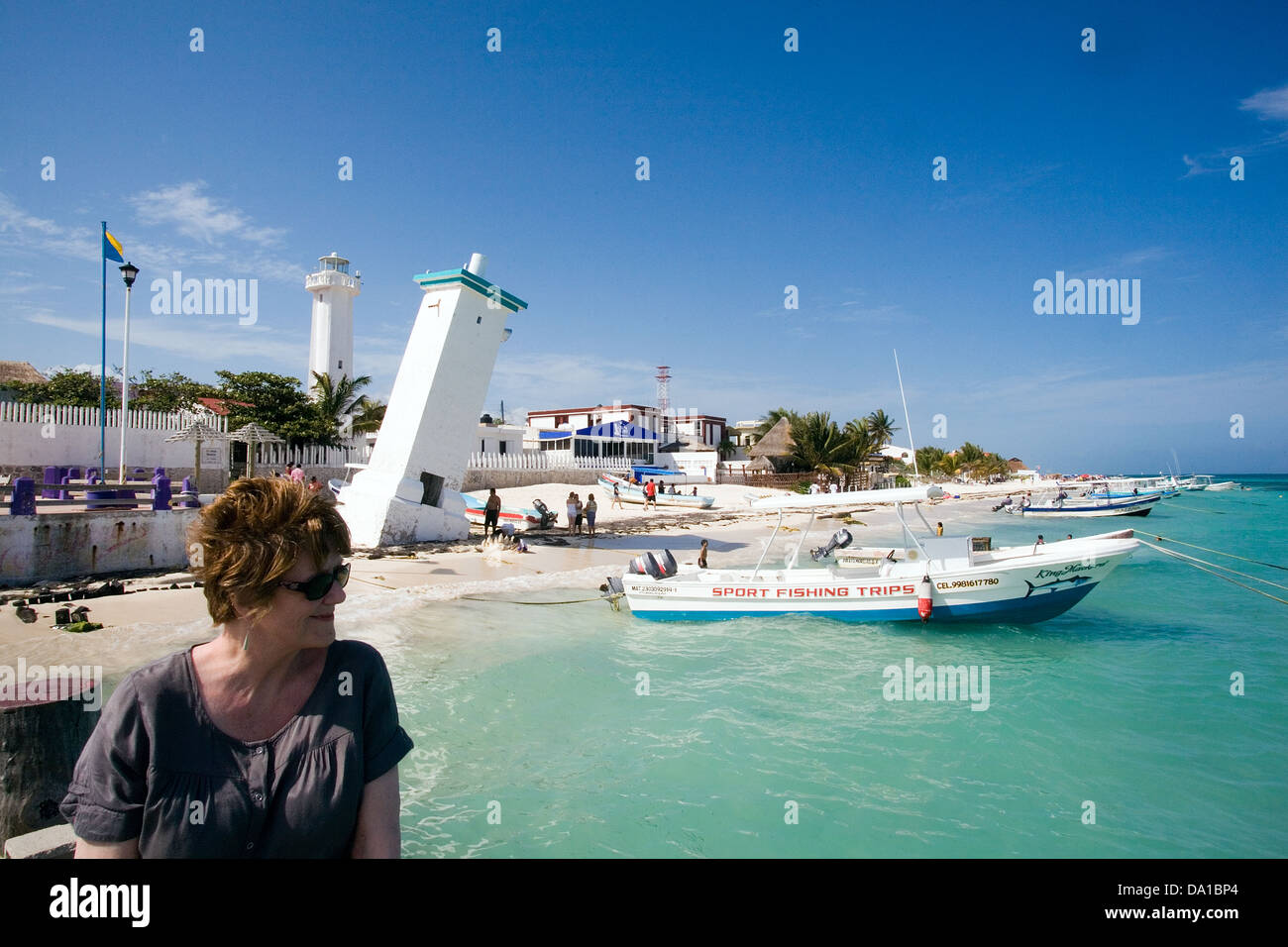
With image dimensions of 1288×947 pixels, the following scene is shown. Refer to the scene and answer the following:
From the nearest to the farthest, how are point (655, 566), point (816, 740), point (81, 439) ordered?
1. point (816, 740)
2. point (655, 566)
3. point (81, 439)

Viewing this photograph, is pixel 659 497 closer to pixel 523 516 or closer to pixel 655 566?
pixel 523 516

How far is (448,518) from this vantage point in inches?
779

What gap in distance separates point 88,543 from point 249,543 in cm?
1528

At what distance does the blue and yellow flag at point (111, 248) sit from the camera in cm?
1848

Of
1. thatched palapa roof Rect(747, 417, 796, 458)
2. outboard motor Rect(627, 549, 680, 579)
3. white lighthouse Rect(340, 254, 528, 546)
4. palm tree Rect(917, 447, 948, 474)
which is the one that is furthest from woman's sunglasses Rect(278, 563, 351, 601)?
palm tree Rect(917, 447, 948, 474)

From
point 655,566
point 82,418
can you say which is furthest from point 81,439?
point 655,566

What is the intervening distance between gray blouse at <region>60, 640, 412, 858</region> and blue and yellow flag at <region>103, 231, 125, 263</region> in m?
22.6

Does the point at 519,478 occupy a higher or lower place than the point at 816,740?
higher

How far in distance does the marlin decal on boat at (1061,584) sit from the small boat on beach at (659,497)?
78.5 feet

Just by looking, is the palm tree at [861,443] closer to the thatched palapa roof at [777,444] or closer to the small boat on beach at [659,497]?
the thatched palapa roof at [777,444]

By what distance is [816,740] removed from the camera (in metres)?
7.98

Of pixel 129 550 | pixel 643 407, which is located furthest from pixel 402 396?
pixel 643 407
